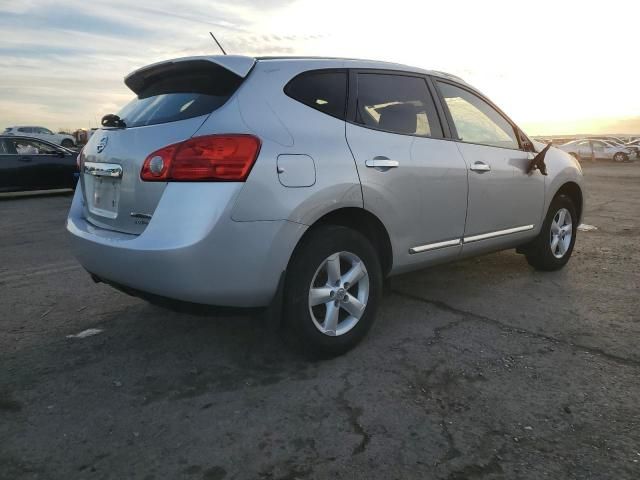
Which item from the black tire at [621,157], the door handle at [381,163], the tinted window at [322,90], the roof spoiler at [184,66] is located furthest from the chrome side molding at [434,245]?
the black tire at [621,157]

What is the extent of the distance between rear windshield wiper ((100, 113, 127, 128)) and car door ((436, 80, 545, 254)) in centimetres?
226

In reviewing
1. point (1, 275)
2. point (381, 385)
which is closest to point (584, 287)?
point (381, 385)

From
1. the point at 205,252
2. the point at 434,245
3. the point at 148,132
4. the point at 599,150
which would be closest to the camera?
the point at 205,252

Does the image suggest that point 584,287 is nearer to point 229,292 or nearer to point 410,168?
point 410,168

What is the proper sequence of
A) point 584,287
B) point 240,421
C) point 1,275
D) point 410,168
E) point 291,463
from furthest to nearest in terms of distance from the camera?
point 1,275
point 584,287
point 410,168
point 240,421
point 291,463

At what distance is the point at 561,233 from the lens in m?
5.23

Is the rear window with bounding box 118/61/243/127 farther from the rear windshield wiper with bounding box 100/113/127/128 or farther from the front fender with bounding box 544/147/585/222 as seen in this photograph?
the front fender with bounding box 544/147/585/222

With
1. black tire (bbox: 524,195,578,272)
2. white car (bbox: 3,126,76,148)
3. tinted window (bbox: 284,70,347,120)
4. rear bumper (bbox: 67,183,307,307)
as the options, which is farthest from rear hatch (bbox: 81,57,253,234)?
white car (bbox: 3,126,76,148)

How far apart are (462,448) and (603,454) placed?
578mm

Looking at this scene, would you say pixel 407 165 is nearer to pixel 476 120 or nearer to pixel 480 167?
pixel 480 167

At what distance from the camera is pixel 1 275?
521 cm

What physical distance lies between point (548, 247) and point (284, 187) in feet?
10.7

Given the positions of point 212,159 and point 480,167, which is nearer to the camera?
point 212,159

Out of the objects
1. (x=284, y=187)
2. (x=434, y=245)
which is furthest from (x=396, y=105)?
(x=284, y=187)
